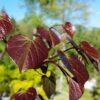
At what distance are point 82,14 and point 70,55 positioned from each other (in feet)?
47.9

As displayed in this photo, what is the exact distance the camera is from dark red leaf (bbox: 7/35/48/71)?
0.67 meters

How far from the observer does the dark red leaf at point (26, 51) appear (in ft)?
2.20

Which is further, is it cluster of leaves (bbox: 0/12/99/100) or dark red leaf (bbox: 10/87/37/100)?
dark red leaf (bbox: 10/87/37/100)

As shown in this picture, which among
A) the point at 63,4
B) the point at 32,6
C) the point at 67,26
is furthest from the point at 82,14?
the point at 67,26

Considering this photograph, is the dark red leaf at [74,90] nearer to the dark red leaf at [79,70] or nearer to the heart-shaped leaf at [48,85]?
the dark red leaf at [79,70]

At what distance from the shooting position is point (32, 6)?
55.0 feet

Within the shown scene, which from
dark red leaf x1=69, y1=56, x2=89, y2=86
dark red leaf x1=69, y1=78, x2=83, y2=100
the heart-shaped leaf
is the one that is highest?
dark red leaf x1=69, y1=56, x2=89, y2=86

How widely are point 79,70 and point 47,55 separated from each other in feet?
0.30

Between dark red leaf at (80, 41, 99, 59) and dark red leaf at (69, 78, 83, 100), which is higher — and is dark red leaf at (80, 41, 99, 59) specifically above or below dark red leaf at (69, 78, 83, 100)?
above

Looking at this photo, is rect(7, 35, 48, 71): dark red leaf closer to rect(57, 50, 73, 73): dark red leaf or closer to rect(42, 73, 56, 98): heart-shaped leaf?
rect(57, 50, 73, 73): dark red leaf

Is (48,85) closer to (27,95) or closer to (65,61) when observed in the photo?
(27,95)

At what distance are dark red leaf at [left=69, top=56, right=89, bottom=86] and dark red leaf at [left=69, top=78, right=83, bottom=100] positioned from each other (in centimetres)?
2

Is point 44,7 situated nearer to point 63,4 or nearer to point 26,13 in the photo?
point 63,4

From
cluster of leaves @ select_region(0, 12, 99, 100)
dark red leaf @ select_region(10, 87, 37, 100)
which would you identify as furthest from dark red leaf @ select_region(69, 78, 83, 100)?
dark red leaf @ select_region(10, 87, 37, 100)
